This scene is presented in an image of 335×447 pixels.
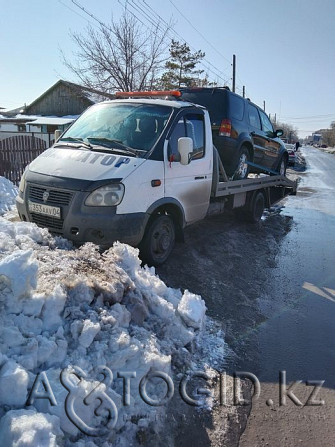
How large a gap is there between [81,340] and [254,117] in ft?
25.0

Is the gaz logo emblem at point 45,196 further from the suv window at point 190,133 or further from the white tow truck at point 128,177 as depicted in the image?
the suv window at point 190,133

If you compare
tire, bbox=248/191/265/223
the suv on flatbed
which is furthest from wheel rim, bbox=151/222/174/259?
tire, bbox=248/191/265/223

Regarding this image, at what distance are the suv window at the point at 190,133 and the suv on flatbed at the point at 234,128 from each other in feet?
5.43

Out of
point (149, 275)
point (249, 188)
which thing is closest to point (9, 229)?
point (149, 275)

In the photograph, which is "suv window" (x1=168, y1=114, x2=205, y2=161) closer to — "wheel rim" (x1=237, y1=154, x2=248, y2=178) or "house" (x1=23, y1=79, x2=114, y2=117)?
"wheel rim" (x1=237, y1=154, x2=248, y2=178)

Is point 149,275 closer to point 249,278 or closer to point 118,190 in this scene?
point 118,190

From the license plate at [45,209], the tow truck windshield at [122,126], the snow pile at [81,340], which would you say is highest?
the tow truck windshield at [122,126]

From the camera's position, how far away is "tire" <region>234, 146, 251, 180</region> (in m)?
8.03

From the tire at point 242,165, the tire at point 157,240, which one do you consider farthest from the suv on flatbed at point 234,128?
the tire at point 157,240

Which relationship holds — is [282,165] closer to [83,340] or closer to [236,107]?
[236,107]

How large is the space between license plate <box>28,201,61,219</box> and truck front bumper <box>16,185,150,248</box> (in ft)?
0.12

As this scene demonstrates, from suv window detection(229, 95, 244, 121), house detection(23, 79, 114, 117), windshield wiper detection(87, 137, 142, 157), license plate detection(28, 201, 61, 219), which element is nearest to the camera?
license plate detection(28, 201, 61, 219)

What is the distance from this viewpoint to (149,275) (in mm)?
3842

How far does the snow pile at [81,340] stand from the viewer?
2.17m
